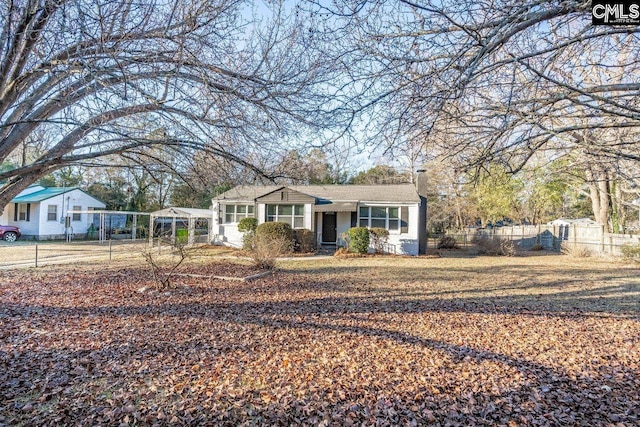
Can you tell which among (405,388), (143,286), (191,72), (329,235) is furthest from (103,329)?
(329,235)

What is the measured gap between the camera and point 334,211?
17.9m

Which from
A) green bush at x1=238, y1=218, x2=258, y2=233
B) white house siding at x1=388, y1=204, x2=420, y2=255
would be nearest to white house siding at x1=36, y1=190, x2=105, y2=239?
green bush at x1=238, y1=218, x2=258, y2=233

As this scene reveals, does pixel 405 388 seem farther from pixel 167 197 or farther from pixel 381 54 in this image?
pixel 167 197

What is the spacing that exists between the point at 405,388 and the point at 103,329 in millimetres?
4342

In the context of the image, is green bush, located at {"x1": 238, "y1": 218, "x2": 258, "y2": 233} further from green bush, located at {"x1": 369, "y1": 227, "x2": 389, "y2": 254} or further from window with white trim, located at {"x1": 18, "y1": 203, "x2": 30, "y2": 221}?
window with white trim, located at {"x1": 18, "y1": 203, "x2": 30, "y2": 221}

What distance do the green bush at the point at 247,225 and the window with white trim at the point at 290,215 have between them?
33.4 inches

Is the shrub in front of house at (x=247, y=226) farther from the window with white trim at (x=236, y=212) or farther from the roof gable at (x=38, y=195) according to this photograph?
the roof gable at (x=38, y=195)

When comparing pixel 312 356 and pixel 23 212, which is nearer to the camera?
pixel 312 356

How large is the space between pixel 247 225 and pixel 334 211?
14.5 feet

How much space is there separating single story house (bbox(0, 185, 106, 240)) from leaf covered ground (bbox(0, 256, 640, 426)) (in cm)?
1686

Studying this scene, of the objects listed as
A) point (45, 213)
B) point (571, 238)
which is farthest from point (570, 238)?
point (45, 213)

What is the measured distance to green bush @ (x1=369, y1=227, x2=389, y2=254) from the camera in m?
16.9

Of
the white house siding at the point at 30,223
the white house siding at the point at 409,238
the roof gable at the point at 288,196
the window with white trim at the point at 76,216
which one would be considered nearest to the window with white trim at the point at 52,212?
the white house siding at the point at 30,223

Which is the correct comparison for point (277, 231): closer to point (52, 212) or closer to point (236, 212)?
point (236, 212)
